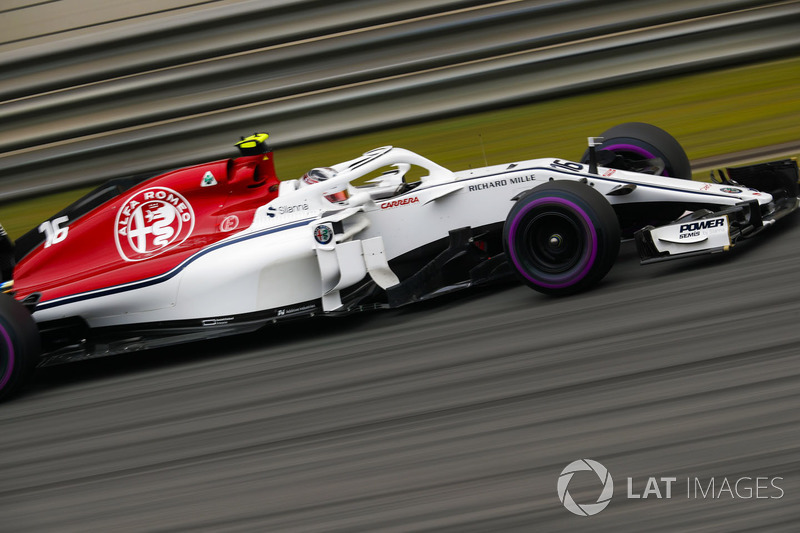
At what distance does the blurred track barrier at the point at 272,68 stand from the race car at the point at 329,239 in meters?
3.98

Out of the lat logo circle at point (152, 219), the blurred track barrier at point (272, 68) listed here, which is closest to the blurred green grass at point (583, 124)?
the blurred track barrier at point (272, 68)

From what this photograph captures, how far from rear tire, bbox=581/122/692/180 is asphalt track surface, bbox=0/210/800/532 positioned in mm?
727

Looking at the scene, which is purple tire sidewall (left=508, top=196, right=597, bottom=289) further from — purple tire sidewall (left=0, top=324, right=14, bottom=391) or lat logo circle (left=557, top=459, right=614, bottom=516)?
purple tire sidewall (left=0, top=324, right=14, bottom=391)

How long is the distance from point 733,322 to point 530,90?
5804mm

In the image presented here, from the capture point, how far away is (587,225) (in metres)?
4.61

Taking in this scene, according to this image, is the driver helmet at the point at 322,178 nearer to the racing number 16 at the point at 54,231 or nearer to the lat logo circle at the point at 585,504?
the racing number 16 at the point at 54,231

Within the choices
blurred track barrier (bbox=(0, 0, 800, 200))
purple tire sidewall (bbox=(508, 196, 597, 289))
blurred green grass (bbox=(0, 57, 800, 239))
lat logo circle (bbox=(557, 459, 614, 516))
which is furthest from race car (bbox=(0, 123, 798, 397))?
blurred track barrier (bbox=(0, 0, 800, 200))

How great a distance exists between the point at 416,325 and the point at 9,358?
2.34 metres

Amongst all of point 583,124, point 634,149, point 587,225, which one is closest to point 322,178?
point 587,225

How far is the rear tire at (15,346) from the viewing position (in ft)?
16.1

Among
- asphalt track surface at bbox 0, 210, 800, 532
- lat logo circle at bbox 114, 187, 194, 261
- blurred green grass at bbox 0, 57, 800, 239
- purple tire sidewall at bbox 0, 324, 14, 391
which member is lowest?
asphalt track surface at bbox 0, 210, 800, 532

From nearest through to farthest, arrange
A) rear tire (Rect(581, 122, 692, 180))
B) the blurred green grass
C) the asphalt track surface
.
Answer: the asphalt track surface → rear tire (Rect(581, 122, 692, 180)) → the blurred green grass

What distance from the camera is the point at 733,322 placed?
4090mm

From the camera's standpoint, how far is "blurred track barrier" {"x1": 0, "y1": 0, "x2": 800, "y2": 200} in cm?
941
